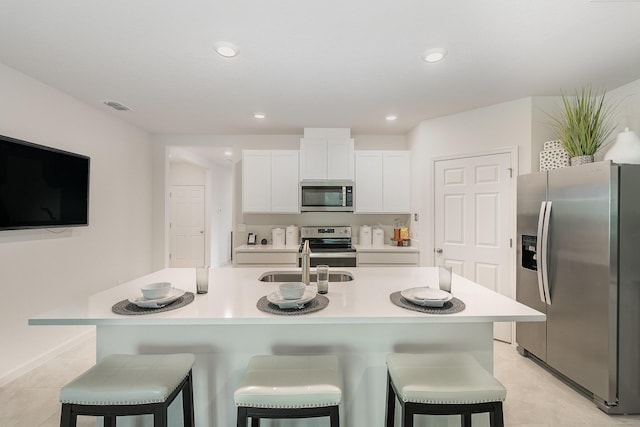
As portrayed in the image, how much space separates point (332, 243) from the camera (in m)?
4.15

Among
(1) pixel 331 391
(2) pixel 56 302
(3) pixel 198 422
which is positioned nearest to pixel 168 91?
(2) pixel 56 302

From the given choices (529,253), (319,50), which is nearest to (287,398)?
(319,50)

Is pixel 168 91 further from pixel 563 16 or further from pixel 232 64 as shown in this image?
pixel 563 16

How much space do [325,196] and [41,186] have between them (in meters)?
2.82

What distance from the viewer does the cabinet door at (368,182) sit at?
4.00 metres

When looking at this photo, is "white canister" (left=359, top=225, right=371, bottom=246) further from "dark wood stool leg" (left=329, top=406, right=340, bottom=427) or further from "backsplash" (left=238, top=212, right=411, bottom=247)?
"dark wood stool leg" (left=329, top=406, right=340, bottom=427)

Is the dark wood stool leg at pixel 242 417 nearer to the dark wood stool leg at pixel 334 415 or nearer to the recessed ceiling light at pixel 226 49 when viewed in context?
the dark wood stool leg at pixel 334 415

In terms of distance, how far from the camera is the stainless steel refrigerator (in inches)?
77.2

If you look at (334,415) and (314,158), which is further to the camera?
(314,158)

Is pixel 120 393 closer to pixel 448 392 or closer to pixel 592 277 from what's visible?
pixel 448 392

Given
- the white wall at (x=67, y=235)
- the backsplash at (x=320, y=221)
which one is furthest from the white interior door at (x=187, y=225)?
the backsplash at (x=320, y=221)

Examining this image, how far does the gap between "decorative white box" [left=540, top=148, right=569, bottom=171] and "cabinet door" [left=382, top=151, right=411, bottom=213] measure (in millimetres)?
1551

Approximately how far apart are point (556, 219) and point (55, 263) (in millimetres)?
4351

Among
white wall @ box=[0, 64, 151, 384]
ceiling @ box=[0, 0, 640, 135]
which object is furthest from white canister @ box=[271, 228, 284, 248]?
white wall @ box=[0, 64, 151, 384]
